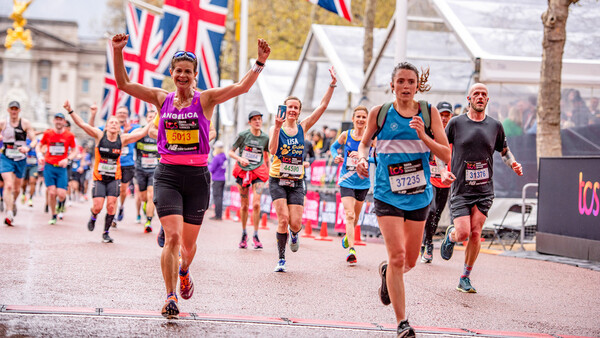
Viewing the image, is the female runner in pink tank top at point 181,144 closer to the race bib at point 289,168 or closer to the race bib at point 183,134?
the race bib at point 183,134

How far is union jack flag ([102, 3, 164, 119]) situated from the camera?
28156 millimetres

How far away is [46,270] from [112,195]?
4723 millimetres

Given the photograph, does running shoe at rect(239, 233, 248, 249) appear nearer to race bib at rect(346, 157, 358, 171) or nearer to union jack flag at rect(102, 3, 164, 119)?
race bib at rect(346, 157, 358, 171)

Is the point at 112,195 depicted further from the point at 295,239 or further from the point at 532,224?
the point at 532,224

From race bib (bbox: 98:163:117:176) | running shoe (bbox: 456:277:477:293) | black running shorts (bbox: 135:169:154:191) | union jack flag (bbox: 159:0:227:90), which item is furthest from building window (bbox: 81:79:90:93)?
running shoe (bbox: 456:277:477:293)

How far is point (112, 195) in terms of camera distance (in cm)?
1403

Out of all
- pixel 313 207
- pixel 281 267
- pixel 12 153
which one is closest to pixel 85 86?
pixel 313 207

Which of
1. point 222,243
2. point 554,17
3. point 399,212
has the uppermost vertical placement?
point 554,17

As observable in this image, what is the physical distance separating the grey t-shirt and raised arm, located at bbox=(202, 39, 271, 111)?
331 centimetres

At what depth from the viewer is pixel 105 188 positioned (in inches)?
551

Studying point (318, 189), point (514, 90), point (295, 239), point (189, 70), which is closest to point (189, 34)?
point (318, 189)

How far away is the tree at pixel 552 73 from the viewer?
51.8ft

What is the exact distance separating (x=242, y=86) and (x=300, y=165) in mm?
4474

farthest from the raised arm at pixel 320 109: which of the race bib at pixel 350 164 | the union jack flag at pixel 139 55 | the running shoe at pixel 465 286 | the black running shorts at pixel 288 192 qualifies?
the union jack flag at pixel 139 55
